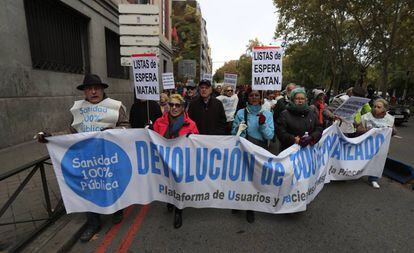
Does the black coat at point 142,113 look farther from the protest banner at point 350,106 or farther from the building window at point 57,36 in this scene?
the building window at point 57,36

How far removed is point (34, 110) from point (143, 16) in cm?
381

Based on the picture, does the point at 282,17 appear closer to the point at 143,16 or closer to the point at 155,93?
the point at 143,16

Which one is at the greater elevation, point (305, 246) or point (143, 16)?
point (143, 16)

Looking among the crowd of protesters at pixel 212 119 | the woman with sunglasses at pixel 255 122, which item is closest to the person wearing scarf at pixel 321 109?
the crowd of protesters at pixel 212 119

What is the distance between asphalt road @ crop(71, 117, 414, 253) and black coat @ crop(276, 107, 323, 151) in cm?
115

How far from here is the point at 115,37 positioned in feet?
44.6

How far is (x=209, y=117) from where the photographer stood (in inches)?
158

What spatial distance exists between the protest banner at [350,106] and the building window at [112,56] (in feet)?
34.9

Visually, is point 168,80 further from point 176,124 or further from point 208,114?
point 176,124

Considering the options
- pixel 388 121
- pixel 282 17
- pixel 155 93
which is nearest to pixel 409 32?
pixel 282 17

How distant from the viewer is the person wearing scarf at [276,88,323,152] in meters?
3.76

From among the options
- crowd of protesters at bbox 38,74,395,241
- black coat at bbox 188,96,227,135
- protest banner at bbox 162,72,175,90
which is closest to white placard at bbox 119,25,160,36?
crowd of protesters at bbox 38,74,395,241

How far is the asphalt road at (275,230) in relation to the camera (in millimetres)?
2969

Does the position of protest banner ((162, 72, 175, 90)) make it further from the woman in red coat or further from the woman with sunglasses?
the woman in red coat
